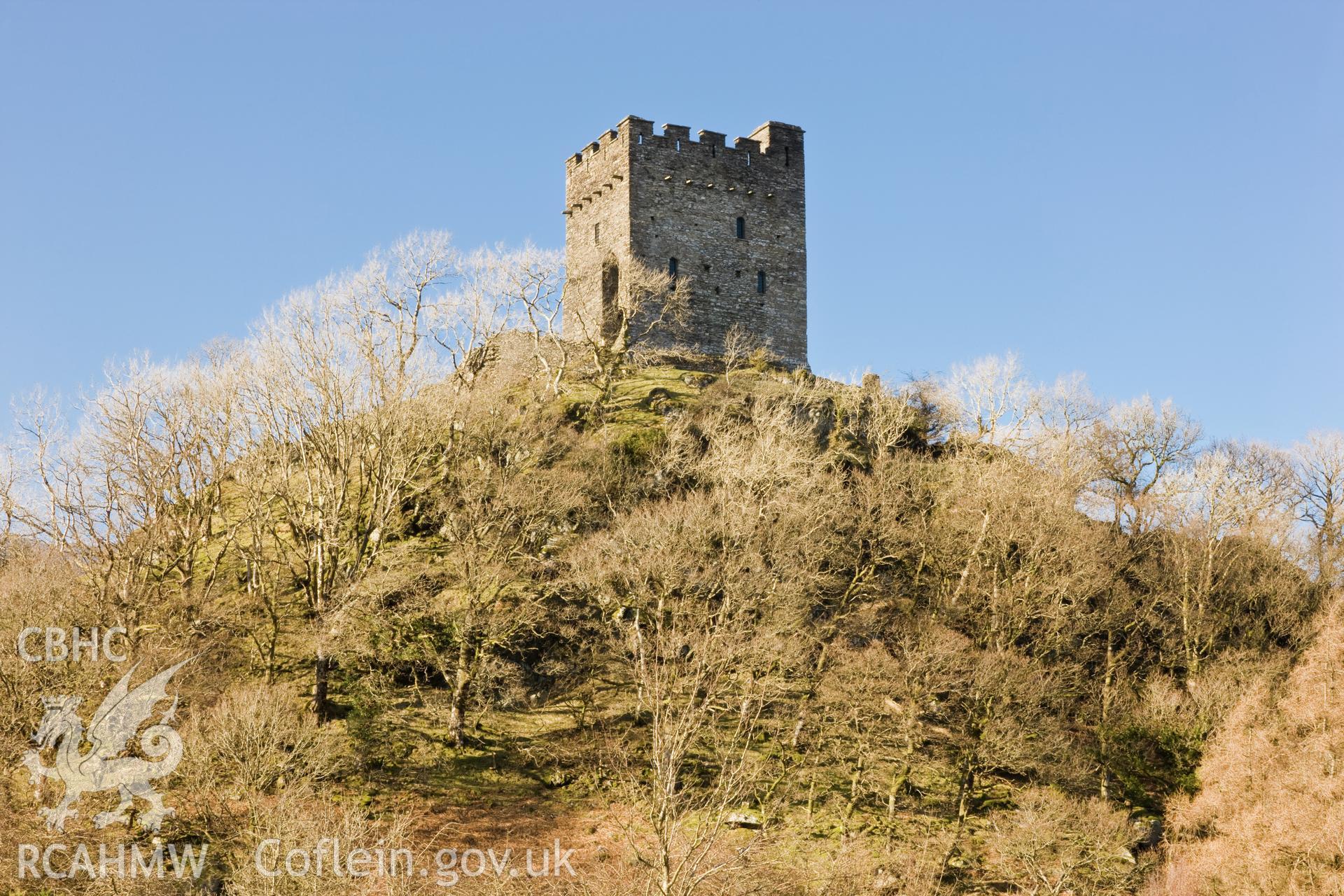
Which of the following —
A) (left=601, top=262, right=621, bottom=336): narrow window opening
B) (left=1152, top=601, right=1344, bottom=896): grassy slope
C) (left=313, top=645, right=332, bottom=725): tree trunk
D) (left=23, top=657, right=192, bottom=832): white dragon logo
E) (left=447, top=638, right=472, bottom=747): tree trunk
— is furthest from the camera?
(left=601, top=262, right=621, bottom=336): narrow window opening

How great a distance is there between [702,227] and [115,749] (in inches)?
1455

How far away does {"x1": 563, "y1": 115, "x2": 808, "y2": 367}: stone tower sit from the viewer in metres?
57.4

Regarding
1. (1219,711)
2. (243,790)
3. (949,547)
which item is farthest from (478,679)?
(1219,711)

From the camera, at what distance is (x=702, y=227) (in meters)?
58.5

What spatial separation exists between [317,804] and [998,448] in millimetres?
30308

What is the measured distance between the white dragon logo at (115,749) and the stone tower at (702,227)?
3012 cm

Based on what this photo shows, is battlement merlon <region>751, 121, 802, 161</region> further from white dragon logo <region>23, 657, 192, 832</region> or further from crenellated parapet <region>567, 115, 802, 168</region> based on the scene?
white dragon logo <region>23, 657, 192, 832</region>

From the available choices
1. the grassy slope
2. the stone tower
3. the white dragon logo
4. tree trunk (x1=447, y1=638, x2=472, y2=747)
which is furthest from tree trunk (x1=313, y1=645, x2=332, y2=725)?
the stone tower

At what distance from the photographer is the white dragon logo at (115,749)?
92.4ft

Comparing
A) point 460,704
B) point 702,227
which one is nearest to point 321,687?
point 460,704

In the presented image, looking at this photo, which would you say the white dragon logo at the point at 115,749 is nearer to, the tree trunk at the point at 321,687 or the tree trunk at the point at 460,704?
the tree trunk at the point at 321,687

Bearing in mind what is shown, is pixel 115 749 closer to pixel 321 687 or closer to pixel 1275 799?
pixel 321 687

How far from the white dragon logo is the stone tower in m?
30.1

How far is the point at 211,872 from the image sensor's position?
27766mm
